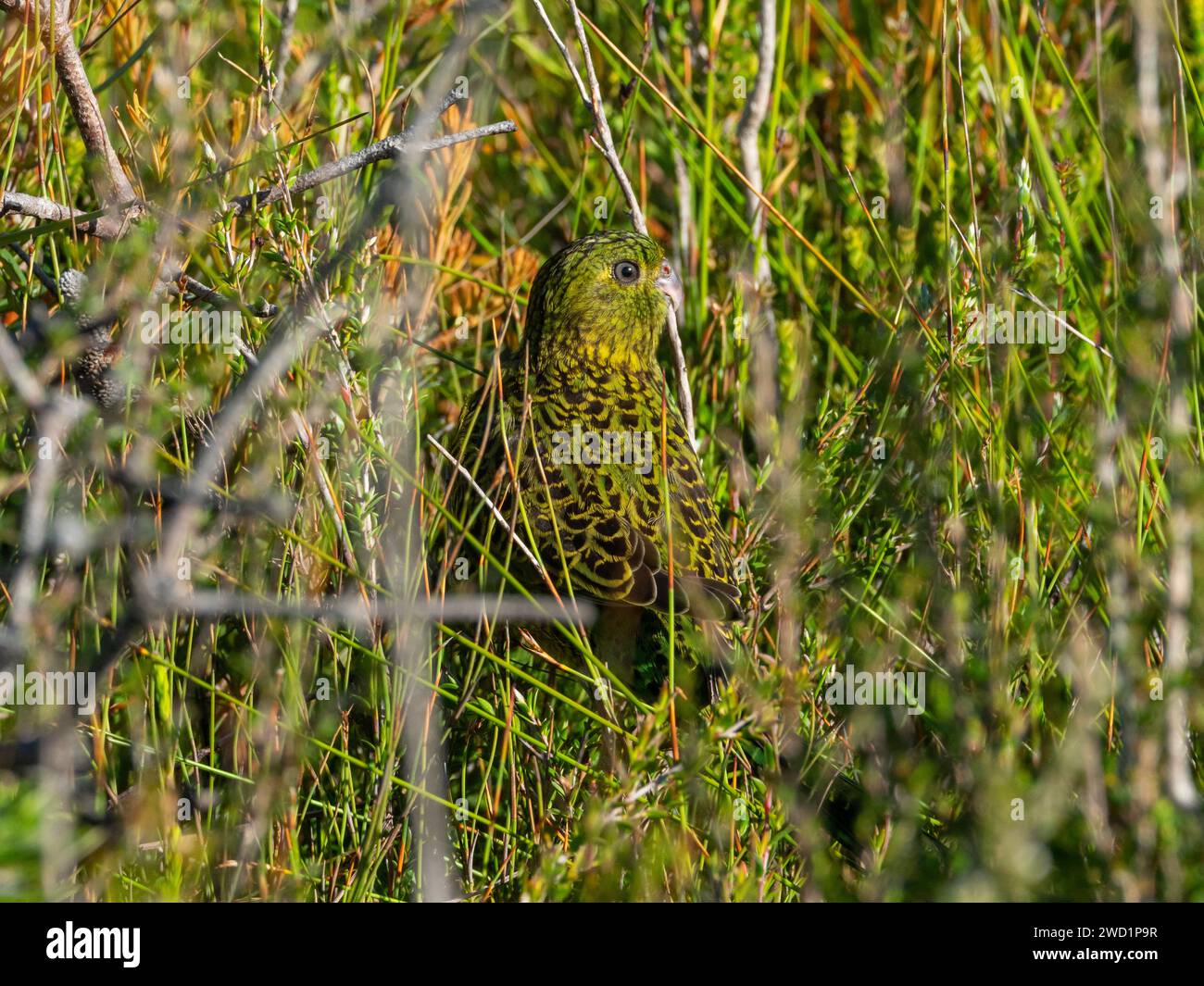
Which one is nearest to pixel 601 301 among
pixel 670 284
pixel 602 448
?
pixel 670 284

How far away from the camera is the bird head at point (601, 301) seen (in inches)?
127

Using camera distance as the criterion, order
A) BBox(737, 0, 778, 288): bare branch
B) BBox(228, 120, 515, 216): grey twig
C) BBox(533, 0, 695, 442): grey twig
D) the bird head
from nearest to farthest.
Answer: BBox(228, 120, 515, 216): grey twig, BBox(533, 0, 695, 442): grey twig, the bird head, BBox(737, 0, 778, 288): bare branch

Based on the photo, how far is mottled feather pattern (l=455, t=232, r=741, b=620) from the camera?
A: 266 cm

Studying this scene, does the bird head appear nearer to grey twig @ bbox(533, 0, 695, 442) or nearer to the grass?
grey twig @ bbox(533, 0, 695, 442)

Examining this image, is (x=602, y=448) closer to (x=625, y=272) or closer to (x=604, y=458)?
(x=604, y=458)

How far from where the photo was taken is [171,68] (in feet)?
9.57

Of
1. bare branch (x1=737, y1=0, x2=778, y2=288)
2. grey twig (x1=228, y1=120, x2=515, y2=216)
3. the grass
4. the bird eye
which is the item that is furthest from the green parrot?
grey twig (x1=228, y1=120, x2=515, y2=216)

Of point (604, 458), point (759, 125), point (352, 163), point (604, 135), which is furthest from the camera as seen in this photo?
point (759, 125)

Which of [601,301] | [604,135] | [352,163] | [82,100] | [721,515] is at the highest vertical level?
[82,100]

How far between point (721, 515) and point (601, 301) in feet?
2.28

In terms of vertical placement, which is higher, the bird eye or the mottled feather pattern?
the bird eye

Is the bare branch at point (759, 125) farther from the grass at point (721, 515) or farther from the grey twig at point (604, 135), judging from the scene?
the grey twig at point (604, 135)

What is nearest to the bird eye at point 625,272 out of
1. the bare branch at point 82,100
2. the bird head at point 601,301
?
the bird head at point 601,301

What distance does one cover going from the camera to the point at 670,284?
11.0ft
